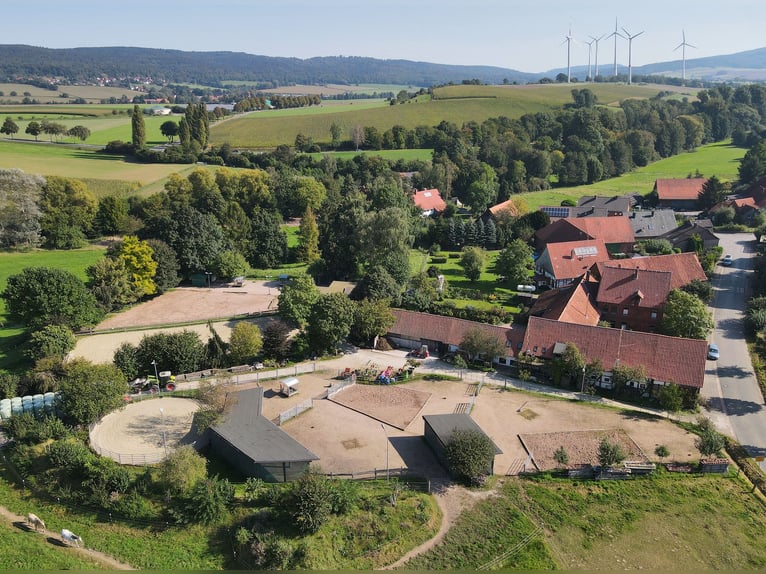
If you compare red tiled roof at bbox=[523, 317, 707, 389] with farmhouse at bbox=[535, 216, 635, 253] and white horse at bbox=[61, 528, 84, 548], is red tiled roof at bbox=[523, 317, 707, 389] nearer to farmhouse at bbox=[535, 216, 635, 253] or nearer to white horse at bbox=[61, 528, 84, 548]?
farmhouse at bbox=[535, 216, 635, 253]

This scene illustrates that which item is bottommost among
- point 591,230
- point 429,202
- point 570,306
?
point 570,306

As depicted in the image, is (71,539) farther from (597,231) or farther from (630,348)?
(597,231)

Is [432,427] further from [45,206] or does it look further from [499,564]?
[45,206]

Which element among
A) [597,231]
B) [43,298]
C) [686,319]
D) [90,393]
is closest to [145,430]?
[90,393]

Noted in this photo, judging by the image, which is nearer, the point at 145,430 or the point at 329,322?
the point at 145,430

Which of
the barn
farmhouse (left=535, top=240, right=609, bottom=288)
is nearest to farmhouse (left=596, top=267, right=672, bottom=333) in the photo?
farmhouse (left=535, top=240, right=609, bottom=288)

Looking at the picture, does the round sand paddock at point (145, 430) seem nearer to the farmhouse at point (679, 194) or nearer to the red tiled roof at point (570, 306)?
the red tiled roof at point (570, 306)

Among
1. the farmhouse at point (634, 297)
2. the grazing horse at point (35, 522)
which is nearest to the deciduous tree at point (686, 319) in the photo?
the farmhouse at point (634, 297)
